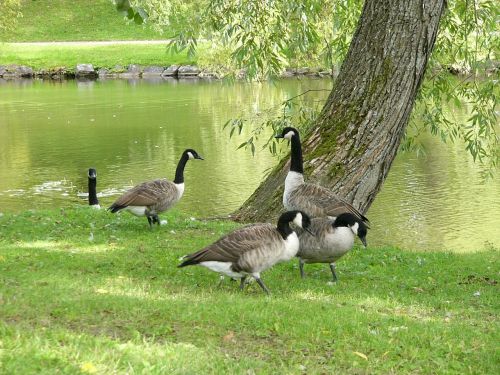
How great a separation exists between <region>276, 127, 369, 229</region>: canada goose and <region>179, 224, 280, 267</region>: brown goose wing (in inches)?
93.6

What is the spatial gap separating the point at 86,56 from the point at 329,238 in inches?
2563

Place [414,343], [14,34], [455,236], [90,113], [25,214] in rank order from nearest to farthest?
1. [414,343]
2. [25,214]
3. [455,236]
4. [90,113]
5. [14,34]

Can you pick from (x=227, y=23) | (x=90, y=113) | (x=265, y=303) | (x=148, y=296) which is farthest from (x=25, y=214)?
(x=90, y=113)

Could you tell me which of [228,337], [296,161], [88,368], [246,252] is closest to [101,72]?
[296,161]

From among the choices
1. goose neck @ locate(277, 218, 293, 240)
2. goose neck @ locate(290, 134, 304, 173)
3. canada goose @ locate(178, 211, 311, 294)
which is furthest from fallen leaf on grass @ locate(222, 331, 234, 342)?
goose neck @ locate(290, 134, 304, 173)

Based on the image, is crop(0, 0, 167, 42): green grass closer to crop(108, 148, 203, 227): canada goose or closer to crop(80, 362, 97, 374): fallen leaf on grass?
crop(108, 148, 203, 227): canada goose

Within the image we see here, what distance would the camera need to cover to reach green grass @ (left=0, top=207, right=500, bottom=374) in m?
6.61

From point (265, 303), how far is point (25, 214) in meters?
8.81

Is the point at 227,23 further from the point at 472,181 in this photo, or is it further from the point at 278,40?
the point at 472,181

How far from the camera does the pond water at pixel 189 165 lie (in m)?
22.1

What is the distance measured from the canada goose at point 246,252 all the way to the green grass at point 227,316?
358 mm

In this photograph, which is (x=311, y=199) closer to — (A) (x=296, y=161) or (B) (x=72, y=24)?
(A) (x=296, y=161)

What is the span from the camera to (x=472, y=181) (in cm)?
2645

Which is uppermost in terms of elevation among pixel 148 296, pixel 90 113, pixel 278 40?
pixel 278 40
